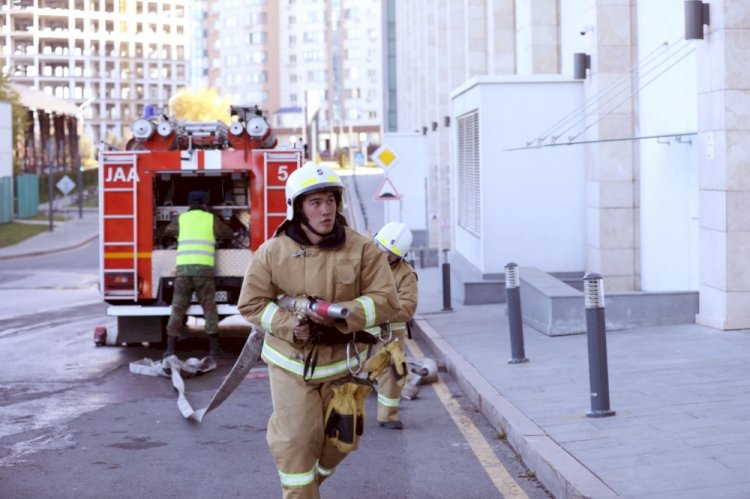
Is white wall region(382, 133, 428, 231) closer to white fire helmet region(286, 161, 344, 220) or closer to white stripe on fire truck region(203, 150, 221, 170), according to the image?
white stripe on fire truck region(203, 150, 221, 170)

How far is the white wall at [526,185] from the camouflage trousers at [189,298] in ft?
23.4

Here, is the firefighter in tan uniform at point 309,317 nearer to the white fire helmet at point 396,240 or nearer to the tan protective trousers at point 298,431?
the tan protective trousers at point 298,431

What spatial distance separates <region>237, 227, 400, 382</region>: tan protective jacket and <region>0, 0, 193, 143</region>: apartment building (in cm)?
14514

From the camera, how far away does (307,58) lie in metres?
177

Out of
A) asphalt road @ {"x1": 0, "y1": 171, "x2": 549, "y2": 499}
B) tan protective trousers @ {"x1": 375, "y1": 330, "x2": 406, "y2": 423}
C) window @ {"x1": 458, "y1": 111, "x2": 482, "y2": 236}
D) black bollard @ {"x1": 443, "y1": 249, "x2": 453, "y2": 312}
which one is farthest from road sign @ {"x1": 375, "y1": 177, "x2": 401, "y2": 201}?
Result: tan protective trousers @ {"x1": 375, "y1": 330, "x2": 406, "y2": 423}

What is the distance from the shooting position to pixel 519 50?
1048 inches

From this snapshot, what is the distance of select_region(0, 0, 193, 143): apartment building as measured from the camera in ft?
504

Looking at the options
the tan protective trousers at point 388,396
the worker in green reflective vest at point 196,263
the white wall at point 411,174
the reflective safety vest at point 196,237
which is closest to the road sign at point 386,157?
the white wall at point 411,174

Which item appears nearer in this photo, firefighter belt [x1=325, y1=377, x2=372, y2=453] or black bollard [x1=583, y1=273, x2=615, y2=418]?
firefighter belt [x1=325, y1=377, x2=372, y2=453]

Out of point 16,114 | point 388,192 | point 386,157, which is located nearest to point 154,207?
point 388,192

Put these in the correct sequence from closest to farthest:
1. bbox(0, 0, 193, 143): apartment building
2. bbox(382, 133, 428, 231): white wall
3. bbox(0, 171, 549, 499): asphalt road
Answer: bbox(0, 171, 549, 499): asphalt road
bbox(382, 133, 428, 231): white wall
bbox(0, 0, 193, 143): apartment building

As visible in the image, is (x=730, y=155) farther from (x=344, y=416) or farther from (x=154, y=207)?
(x=344, y=416)

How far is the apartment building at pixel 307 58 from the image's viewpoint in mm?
175125

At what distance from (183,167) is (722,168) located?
634cm
